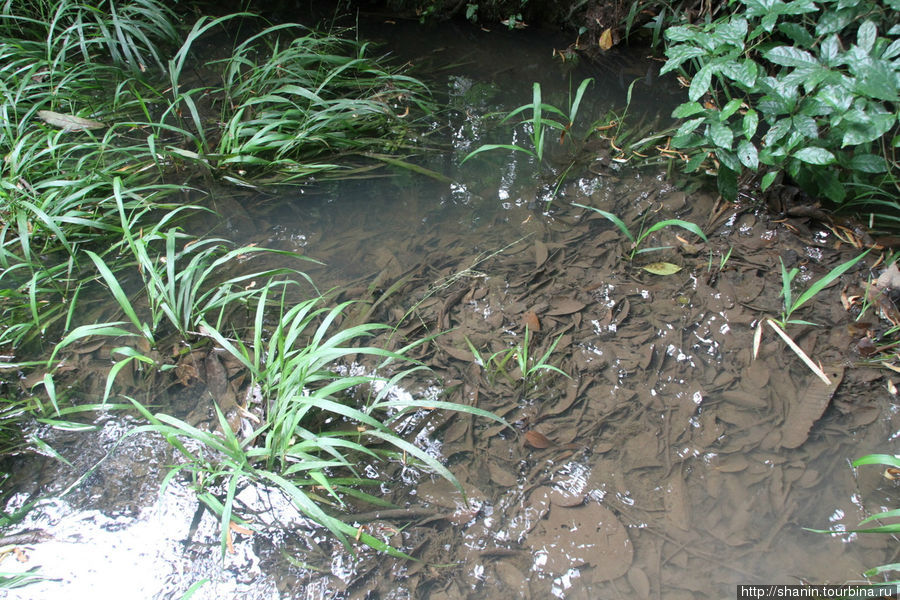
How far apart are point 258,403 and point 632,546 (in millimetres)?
1291

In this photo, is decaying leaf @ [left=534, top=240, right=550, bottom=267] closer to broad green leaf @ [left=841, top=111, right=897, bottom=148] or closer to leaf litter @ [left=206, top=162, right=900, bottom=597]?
leaf litter @ [left=206, top=162, right=900, bottom=597]

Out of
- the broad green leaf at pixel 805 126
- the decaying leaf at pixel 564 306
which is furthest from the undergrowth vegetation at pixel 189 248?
the broad green leaf at pixel 805 126

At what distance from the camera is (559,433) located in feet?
6.04

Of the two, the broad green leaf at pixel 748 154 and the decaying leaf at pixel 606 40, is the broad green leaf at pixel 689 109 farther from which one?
the decaying leaf at pixel 606 40

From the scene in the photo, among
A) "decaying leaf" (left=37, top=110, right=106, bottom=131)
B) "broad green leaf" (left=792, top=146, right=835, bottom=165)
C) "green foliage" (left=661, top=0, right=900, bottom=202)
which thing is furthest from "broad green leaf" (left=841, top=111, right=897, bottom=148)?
"decaying leaf" (left=37, top=110, right=106, bottom=131)

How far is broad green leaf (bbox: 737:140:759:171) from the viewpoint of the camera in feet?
7.27

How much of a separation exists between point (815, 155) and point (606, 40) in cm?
193

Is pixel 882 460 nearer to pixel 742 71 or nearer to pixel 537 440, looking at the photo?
pixel 537 440

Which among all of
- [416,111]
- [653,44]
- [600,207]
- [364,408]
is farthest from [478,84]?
[364,408]

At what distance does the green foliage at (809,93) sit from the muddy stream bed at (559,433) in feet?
0.95

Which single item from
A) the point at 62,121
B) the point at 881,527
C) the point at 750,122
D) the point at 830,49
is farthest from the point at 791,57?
the point at 62,121

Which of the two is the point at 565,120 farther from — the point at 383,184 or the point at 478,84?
the point at 383,184

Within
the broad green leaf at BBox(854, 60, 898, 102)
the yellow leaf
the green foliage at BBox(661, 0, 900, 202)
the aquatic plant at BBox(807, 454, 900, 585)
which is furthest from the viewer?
the yellow leaf

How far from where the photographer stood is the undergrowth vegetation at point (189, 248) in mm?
1751
